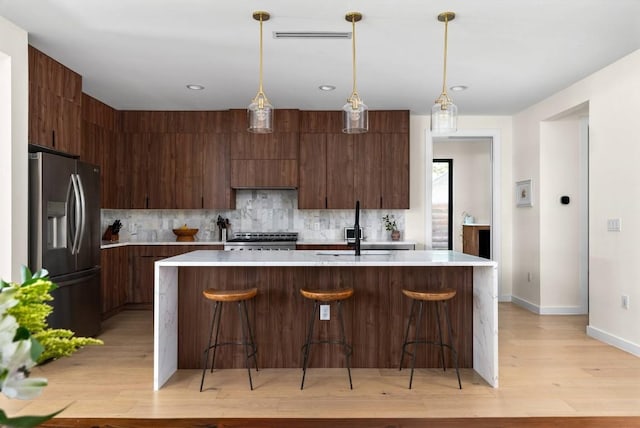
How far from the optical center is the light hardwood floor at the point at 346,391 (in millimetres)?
2729

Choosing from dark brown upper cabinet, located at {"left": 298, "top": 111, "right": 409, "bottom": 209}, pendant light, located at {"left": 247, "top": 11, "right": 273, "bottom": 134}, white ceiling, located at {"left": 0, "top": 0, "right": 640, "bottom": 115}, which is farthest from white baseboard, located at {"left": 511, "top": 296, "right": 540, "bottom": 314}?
pendant light, located at {"left": 247, "top": 11, "right": 273, "bottom": 134}

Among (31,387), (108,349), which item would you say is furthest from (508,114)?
(31,387)

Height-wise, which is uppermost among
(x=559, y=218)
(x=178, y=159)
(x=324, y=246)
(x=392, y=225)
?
(x=178, y=159)

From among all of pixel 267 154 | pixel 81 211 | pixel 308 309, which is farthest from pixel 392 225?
pixel 81 211

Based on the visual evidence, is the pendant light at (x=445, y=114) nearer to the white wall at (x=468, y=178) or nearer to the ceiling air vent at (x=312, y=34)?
the ceiling air vent at (x=312, y=34)

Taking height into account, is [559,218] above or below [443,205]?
below

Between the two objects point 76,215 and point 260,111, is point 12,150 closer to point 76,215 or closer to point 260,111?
point 76,215

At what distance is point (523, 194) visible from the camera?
19.0 feet

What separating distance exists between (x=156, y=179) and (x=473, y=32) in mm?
4198

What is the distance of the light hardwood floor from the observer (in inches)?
107

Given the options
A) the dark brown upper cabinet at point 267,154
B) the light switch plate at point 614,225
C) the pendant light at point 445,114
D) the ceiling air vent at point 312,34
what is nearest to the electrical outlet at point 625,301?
the light switch plate at point 614,225

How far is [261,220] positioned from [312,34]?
3249 millimetres

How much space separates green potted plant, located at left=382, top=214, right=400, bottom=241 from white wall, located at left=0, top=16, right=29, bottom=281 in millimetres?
4172

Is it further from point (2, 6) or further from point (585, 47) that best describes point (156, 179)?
point (585, 47)
